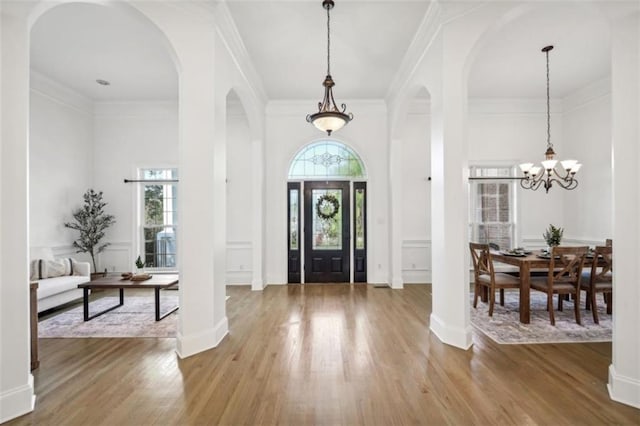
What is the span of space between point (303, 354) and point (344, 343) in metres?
0.48

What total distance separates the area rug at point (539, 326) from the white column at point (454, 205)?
1.86 ft

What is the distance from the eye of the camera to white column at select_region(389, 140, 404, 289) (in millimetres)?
5848

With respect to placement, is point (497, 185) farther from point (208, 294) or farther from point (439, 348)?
point (208, 294)

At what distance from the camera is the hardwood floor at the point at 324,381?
208cm

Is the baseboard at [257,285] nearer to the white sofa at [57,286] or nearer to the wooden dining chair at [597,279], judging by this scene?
the white sofa at [57,286]

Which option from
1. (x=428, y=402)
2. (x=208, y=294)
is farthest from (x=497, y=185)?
(x=208, y=294)

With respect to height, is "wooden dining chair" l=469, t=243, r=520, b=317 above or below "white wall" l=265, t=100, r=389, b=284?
below

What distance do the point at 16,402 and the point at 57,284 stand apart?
2.77m

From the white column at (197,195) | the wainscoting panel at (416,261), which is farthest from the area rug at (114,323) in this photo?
the wainscoting panel at (416,261)

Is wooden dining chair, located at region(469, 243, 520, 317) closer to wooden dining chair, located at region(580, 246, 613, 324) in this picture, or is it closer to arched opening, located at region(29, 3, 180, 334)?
wooden dining chair, located at region(580, 246, 613, 324)

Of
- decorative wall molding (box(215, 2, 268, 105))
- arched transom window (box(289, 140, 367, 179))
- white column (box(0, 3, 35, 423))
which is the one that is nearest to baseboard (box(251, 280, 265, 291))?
arched transom window (box(289, 140, 367, 179))

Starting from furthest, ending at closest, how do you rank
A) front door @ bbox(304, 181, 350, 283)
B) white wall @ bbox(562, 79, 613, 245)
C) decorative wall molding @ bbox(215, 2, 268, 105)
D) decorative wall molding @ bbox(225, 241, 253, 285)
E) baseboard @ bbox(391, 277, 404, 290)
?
front door @ bbox(304, 181, 350, 283), decorative wall molding @ bbox(225, 241, 253, 285), baseboard @ bbox(391, 277, 404, 290), white wall @ bbox(562, 79, 613, 245), decorative wall molding @ bbox(215, 2, 268, 105)

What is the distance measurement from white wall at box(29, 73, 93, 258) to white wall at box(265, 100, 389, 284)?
3493mm

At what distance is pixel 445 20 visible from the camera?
321cm
